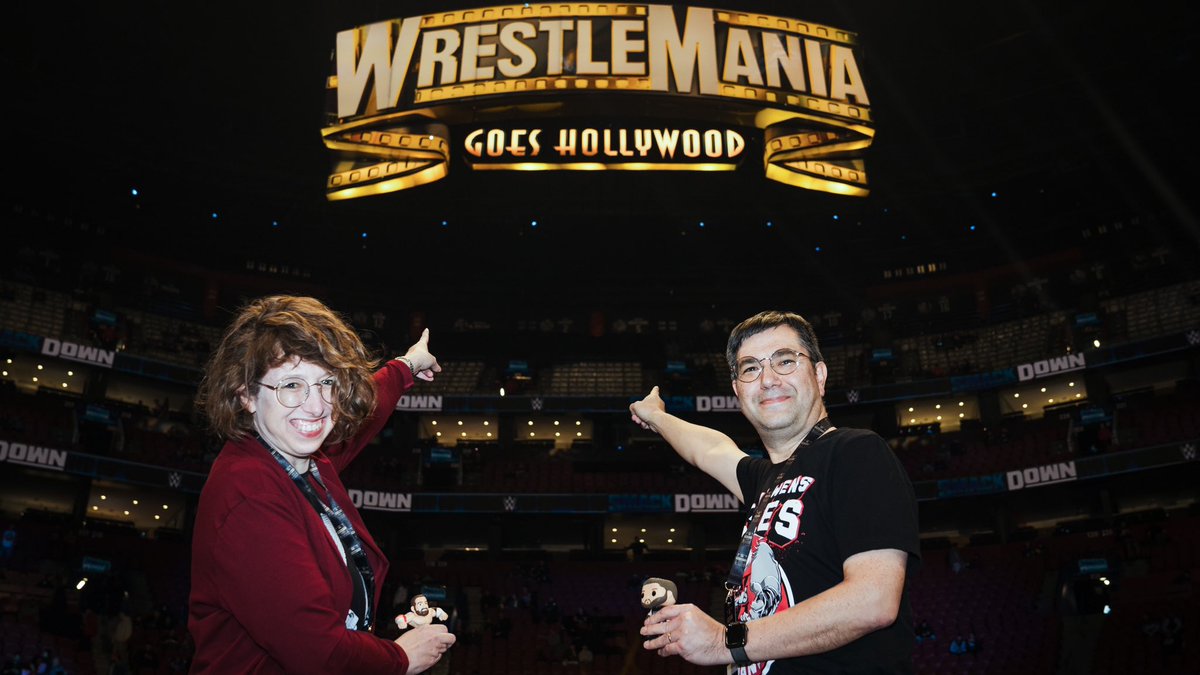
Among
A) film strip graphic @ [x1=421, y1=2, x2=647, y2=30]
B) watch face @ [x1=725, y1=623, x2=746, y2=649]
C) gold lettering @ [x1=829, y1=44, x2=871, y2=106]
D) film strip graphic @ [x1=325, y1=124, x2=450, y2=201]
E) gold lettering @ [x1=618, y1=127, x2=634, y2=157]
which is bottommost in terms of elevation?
watch face @ [x1=725, y1=623, x2=746, y2=649]

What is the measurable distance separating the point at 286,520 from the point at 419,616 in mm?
641

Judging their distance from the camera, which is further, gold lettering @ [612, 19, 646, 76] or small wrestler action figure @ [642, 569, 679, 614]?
gold lettering @ [612, 19, 646, 76]

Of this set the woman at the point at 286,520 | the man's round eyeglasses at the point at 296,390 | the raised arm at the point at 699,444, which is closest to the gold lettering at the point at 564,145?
the raised arm at the point at 699,444

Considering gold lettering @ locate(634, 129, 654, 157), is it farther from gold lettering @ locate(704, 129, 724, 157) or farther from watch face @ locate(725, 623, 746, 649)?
watch face @ locate(725, 623, 746, 649)

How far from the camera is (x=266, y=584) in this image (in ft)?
7.65

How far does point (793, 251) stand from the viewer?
3666 cm

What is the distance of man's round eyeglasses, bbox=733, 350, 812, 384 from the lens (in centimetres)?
325

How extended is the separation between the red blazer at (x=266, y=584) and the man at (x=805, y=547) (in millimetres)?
983

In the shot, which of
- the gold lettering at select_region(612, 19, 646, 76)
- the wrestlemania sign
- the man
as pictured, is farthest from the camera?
the gold lettering at select_region(612, 19, 646, 76)

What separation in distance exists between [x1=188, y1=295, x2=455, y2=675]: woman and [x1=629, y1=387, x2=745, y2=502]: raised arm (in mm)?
1648

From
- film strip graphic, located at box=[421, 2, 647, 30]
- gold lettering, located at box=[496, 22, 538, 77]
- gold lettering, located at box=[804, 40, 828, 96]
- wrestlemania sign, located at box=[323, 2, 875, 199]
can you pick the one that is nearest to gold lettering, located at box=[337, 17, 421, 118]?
wrestlemania sign, located at box=[323, 2, 875, 199]

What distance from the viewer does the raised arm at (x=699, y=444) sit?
3.96m

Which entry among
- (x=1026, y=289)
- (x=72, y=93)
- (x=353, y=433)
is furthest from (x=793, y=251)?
(x=353, y=433)

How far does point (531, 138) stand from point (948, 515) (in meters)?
22.3
